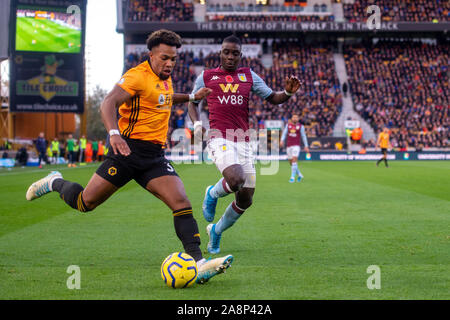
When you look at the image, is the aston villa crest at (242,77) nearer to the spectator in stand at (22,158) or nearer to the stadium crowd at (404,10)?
the spectator in stand at (22,158)

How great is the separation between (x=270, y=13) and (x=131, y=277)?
5238 cm

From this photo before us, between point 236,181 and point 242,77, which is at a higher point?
point 242,77

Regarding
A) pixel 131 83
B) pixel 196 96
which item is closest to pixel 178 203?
pixel 131 83

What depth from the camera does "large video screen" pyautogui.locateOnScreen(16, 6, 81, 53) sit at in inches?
1167

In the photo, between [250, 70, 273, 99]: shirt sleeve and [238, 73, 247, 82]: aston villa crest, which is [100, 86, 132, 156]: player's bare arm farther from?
[250, 70, 273, 99]: shirt sleeve

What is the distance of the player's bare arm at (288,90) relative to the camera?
21.9 ft

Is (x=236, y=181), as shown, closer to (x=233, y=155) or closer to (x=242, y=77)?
(x=233, y=155)

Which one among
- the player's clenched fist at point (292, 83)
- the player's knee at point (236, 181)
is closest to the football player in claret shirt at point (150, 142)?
the player's knee at point (236, 181)

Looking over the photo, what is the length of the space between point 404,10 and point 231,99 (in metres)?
52.2

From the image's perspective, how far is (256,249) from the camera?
6684mm

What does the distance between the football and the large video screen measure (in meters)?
27.7

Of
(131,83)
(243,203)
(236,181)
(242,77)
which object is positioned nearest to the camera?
(131,83)

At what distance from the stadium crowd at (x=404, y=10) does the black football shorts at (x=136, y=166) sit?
5163cm
